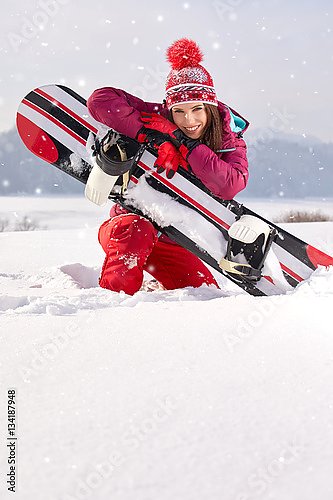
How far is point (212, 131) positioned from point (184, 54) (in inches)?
16.5

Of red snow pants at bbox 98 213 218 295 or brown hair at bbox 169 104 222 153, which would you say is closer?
red snow pants at bbox 98 213 218 295

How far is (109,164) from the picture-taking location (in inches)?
85.4

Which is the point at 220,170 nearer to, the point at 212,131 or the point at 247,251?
the point at 212,131

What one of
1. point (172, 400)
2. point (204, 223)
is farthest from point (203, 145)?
point (172, 400)

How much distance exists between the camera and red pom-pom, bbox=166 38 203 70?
2416mm

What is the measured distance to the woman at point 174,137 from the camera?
7.18 feet

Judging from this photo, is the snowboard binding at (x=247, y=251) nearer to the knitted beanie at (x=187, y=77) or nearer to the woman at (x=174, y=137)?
the woman at (x=174, y=137)

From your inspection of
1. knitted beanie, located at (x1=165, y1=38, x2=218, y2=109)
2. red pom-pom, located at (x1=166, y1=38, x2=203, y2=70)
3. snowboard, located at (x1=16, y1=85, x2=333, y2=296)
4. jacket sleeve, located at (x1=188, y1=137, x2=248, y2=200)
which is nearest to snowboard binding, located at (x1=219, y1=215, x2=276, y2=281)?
snowboard, located at (x1=16, y1=85, x2=333, y2=296)

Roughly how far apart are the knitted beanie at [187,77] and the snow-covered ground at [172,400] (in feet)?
3.84

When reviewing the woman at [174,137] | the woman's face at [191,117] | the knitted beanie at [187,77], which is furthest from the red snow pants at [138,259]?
the knitted beanie at [187,77]

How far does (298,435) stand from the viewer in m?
0.79

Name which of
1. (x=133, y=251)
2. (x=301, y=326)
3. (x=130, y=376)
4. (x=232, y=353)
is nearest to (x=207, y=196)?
(x=133, y=251)

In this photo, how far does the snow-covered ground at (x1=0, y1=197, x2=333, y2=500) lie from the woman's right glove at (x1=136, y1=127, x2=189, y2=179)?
37.0 inches

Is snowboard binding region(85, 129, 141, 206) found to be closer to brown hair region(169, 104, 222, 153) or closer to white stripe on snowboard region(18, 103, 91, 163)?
white stripe on snowboard region(18, 103, 91, 163)
